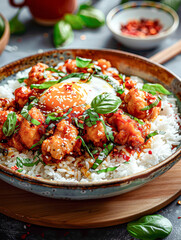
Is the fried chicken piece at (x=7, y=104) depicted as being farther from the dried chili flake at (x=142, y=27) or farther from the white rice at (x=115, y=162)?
the dried chili flake at (x=142, y=27)

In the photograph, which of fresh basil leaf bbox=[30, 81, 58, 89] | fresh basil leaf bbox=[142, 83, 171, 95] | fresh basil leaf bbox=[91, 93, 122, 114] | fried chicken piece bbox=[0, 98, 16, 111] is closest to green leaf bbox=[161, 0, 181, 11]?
fresh basil leaf bbox=[142, 83, 171, 95]

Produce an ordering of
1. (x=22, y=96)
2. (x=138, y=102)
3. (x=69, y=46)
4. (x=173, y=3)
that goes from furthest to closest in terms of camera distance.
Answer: (x=173, y=3) → (x=69, y=46) → (x=22, y=96) → (x=138, y=102)

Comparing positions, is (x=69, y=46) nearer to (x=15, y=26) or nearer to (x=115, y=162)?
(x=15, y=26)

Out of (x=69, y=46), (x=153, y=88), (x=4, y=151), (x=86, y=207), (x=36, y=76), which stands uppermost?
(x=153, y=88)

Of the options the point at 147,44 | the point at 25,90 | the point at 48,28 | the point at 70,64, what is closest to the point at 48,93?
the point at 25,90

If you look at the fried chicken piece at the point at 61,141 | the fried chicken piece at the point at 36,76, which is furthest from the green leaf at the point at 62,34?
the fried chicken piece at the point at 61,141

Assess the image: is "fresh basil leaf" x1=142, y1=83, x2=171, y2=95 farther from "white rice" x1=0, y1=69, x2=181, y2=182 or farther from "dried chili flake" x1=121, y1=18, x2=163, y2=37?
"dried chili flake" x1=121, y1=18, x2=163, y2=37

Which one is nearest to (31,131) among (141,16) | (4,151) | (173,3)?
(4,151)

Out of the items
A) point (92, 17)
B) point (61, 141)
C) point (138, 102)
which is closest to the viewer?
point (61, 141)
